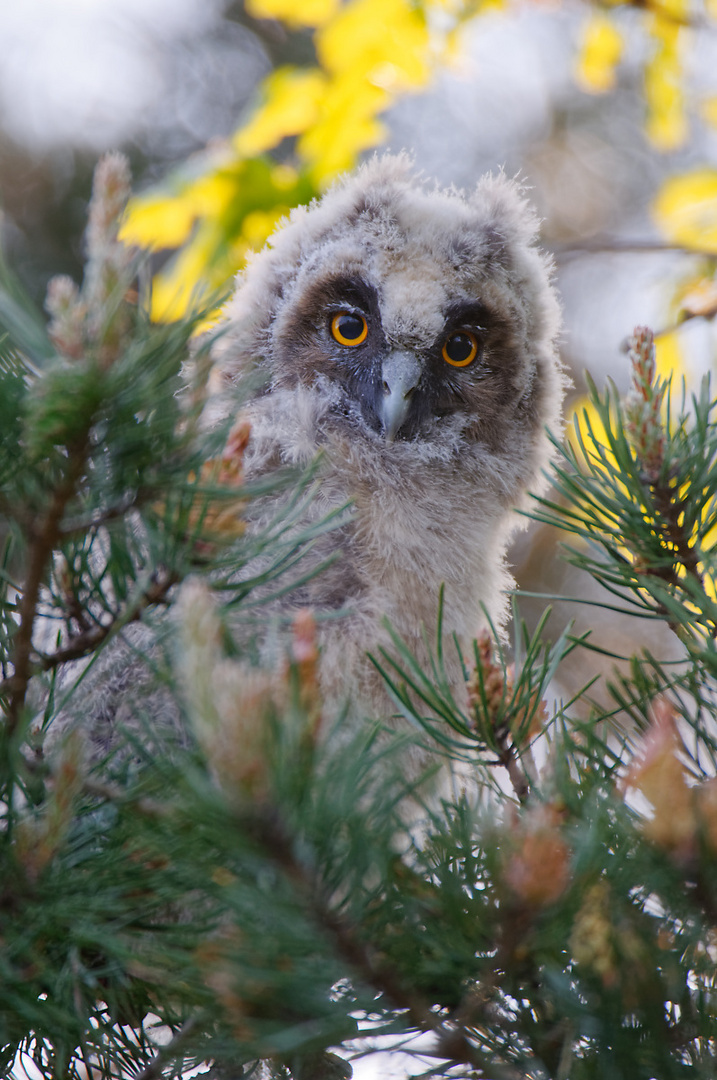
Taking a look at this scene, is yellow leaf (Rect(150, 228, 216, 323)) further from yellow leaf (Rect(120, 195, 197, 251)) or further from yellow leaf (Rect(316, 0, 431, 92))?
yellow leaf (Rect(316, 0, 431, 92))

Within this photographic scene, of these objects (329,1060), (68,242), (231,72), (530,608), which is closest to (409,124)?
(231,72)

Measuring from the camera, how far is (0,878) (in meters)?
0.95

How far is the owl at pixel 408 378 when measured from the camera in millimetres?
2041

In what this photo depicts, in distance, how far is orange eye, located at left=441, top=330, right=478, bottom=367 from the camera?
7.71 ft

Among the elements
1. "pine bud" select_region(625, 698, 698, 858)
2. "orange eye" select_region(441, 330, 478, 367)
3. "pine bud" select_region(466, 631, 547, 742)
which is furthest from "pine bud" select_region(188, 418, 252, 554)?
"orange eye" select_region(441, 330, 478, 367)

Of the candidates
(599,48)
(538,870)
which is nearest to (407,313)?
(599,48)

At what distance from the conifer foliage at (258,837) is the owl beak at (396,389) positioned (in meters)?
1.05

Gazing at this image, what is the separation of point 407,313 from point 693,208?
53.5 inches

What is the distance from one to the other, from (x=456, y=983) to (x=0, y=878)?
0.49m

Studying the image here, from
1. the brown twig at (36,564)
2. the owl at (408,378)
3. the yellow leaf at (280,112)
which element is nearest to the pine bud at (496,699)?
the brown twig at (36,564)

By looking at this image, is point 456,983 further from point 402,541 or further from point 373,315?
point 373,315

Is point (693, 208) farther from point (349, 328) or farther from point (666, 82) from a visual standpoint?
point (349, 328)

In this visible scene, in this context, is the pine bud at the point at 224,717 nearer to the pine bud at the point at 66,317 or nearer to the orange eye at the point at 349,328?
the pine bud at the point at 66,317

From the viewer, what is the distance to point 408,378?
2.14 m
